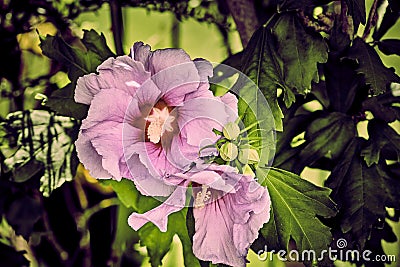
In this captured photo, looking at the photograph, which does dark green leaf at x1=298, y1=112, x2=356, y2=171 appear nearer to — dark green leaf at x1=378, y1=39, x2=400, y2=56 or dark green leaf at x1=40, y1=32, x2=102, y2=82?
dark green leaf at x1=378, y1=39, x2=400, y2=56

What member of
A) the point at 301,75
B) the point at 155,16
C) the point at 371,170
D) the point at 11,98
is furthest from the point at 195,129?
the point at 155,16

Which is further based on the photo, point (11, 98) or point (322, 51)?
point (11, 98)

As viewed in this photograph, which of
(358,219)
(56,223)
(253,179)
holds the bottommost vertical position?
(56,223)

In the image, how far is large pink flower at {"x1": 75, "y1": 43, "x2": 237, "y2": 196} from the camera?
0.48 metres

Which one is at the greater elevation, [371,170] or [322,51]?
[322,51]

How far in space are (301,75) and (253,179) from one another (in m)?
0.14

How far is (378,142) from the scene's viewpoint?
63 cm

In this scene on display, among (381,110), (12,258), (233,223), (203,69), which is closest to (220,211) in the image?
(233,223)

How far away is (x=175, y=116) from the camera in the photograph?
521 mm

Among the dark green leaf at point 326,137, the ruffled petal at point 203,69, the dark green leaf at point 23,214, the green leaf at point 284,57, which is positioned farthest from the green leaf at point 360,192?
the dark green leaf at point 23,214

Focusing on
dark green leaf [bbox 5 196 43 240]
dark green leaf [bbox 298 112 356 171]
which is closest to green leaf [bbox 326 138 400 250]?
dark green leaf [bbox 298 112 356 171]

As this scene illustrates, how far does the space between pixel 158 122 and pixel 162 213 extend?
88mm

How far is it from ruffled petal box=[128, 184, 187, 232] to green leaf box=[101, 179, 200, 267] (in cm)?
12

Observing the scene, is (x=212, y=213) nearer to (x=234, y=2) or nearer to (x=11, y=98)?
(x=234, y=2)
